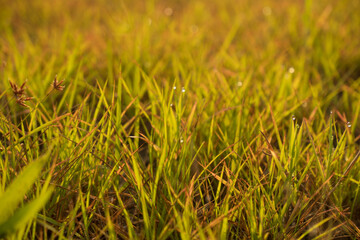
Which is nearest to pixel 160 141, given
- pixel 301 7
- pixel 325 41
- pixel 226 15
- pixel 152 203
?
pixel 152 203

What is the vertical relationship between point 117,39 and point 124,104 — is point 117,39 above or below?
above

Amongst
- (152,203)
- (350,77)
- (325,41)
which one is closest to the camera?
(152,203)

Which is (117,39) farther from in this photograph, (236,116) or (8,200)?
(8,200)

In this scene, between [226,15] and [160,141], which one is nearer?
[160,141]

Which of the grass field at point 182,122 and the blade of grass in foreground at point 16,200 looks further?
the grass field at point 182,122

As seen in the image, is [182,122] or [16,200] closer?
[16,200]

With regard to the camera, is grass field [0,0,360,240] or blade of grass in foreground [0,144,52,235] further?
grass field [0,0,360,240]

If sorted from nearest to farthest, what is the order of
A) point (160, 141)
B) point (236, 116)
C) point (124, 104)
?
1. point (160, 141)
2. point (236, 116)
3. point (124, 104)

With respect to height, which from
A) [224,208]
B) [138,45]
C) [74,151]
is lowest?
[224,208]
